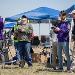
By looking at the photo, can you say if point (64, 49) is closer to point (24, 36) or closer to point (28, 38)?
point (28, 38)

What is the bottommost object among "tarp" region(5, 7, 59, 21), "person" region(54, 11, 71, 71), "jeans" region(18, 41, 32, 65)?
"jeans" region(18, 41, 32, 65)

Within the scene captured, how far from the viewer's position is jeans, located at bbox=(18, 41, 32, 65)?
49.1 feet

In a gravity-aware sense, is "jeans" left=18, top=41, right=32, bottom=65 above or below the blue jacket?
below

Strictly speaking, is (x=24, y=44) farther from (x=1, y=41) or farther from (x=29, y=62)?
(x=1, y=41)

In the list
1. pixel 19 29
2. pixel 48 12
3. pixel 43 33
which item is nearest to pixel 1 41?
pixel 19 29

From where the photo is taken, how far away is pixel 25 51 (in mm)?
15125

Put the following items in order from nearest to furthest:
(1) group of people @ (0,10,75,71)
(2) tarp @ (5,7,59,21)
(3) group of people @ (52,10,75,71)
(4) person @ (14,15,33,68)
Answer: (3) group of people @ (52,10,75,71) → (1) group of people @ (0,10,75,71) → (4) person @ (14,15,33,68) → (2) tarp @ (5,7,59,21)

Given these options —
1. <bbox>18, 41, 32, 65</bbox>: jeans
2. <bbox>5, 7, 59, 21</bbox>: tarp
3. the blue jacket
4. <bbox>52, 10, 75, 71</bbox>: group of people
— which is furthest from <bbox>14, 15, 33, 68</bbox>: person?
<bbox>5, 7, 59, 21</bbox>: tarp

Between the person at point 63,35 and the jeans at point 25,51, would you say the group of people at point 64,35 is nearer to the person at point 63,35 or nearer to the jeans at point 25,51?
the person at point 63,35

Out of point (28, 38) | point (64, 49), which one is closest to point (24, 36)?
point (28, 38)

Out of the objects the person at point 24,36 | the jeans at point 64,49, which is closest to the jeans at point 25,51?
the person at point 24,36

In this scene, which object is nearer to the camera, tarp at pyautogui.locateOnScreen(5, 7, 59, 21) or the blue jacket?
the blue jacket

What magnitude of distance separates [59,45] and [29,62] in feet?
5.56

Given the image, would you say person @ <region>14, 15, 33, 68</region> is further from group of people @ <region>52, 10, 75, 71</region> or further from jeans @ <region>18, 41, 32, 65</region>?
group of people @ <region>52, 10, 75, 71</region>
